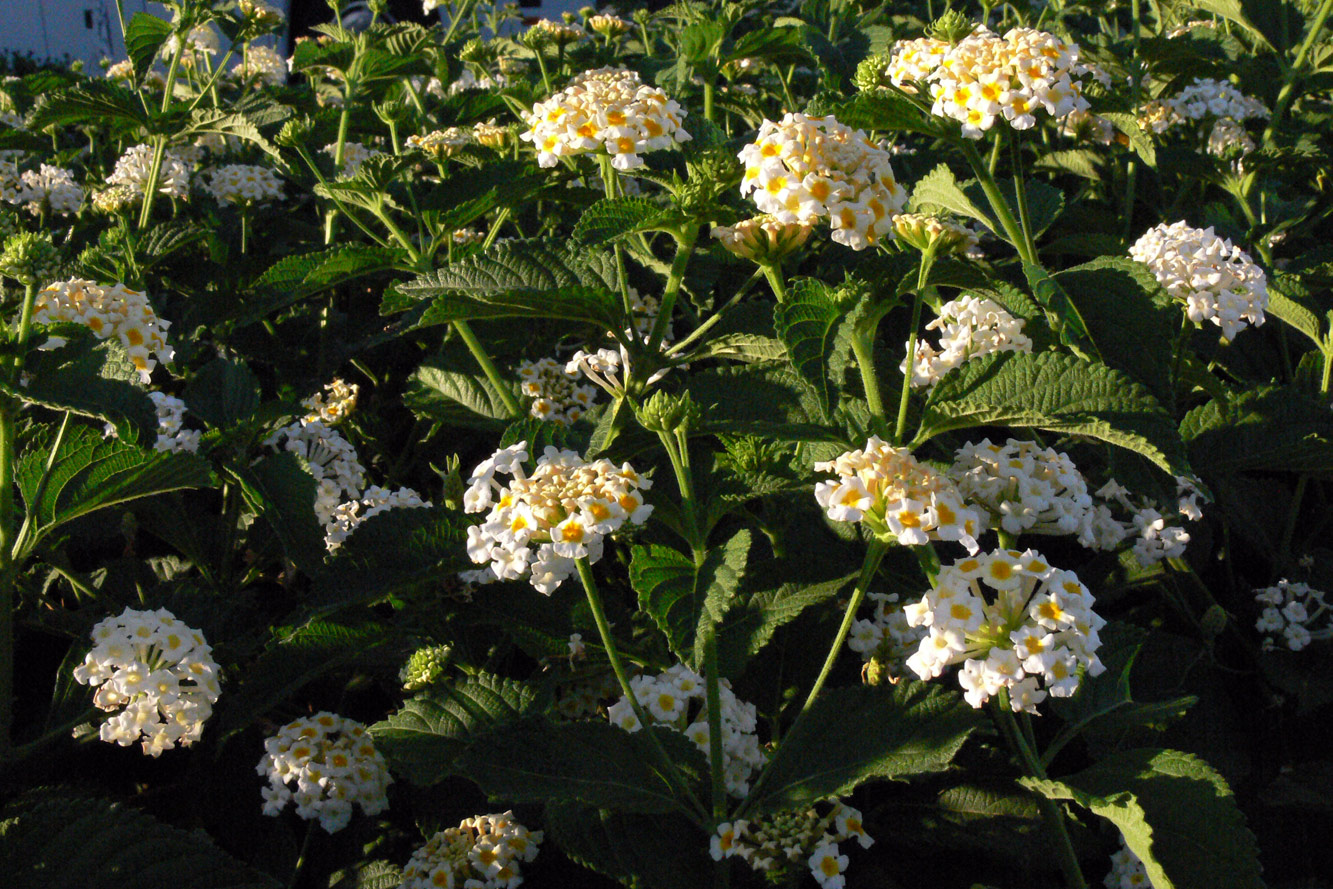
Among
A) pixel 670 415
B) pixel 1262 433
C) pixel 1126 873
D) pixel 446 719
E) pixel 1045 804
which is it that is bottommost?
pixel 1126 873

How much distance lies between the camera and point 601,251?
1.78 meters

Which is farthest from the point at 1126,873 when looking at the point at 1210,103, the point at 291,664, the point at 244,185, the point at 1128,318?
the point at 244,185

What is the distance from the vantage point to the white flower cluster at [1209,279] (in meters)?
1.63

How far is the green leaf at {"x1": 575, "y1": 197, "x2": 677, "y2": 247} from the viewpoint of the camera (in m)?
1.51

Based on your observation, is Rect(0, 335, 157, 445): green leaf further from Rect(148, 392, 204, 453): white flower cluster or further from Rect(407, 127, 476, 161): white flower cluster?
Rect(407, 127, 476, 161): white flower cluster

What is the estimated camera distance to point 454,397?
6.89ft

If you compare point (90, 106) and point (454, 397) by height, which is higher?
point (90, 106)

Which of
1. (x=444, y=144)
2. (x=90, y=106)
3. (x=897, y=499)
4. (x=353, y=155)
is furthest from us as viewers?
(x=353, y=155)

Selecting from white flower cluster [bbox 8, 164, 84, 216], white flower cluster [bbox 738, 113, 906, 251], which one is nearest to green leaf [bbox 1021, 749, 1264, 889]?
white flower cluster [bbox 738, 113, 906, 251]

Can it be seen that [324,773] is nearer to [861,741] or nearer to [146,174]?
[861,741]

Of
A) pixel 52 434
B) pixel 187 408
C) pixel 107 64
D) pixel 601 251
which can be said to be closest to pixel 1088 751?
pixel 601 251

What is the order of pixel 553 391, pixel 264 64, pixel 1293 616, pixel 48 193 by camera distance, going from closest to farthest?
pixel 1293 616 → pixel 553 391 → pixel 48 193 → pixel 264 64

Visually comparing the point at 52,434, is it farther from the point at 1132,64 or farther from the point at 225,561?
the point at 1132,64

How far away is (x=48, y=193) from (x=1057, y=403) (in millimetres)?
2832
